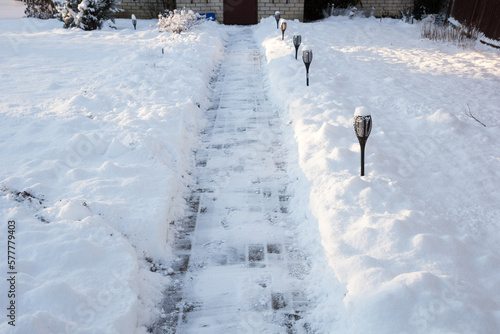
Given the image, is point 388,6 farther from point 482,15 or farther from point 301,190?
point 301,190

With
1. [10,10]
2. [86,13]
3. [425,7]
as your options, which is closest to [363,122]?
[86,13]

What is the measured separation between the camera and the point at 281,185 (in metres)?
4.73

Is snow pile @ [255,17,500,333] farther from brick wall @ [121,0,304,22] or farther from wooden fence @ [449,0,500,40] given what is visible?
brick wall @ [121,0,304,22]

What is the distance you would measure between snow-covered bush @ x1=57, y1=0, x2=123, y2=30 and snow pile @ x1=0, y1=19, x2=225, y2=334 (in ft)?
18.8

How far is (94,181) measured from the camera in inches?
163

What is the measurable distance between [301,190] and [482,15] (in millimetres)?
11264

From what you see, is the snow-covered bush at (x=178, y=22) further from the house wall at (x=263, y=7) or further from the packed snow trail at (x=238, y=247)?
the packed snow trail at (x=238, y=247)

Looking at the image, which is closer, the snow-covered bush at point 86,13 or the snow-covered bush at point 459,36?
the snow-covered bush at point 459,36

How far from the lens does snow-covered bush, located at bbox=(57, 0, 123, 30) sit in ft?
45.9

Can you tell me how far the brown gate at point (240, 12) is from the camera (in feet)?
56.5

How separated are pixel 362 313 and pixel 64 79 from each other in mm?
8110

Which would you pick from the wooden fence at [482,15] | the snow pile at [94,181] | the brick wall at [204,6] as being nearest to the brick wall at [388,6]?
the wooden fence at [482,15]

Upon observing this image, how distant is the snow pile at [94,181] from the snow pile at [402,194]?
1.56m

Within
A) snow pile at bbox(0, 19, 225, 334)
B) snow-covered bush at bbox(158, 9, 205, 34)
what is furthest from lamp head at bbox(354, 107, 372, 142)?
snow-covered bush at bbox(158, 9, 205, 34)
